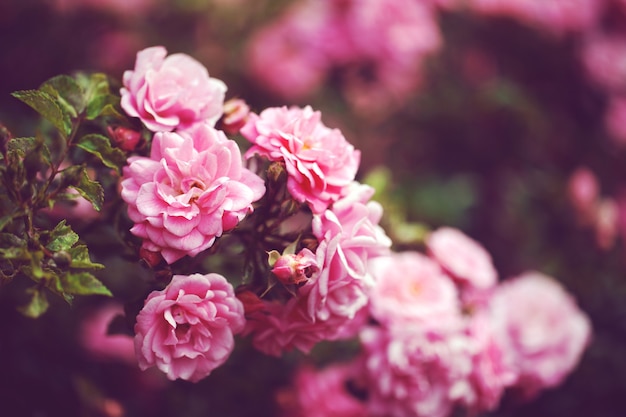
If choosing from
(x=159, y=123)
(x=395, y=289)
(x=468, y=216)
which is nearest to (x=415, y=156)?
(x=468, y=216)

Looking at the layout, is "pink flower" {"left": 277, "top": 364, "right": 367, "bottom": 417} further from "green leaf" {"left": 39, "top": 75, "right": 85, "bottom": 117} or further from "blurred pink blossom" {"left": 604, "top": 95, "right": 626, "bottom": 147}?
"blurred pink blossom" {"left": 604, "top": 95, "right": 626, "bottom": 147}

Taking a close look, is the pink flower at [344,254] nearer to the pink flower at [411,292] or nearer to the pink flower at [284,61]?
the pink flower at [411,292]

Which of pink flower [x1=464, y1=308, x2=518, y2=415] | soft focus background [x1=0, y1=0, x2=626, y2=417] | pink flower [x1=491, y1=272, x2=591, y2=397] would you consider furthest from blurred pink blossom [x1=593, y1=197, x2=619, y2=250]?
pink flower [x1=464, y1=308, x2=518, y2=415]

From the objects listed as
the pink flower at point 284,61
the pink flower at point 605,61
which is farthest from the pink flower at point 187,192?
the pink flower at point 605,61

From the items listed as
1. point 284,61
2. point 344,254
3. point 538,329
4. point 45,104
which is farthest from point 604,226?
point 45,104

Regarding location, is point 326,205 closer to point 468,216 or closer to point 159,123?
point 159,123

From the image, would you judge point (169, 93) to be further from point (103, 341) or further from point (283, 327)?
point (103, 341)
